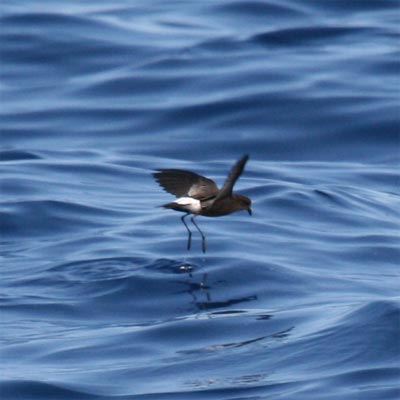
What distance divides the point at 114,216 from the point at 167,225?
732 millimetres

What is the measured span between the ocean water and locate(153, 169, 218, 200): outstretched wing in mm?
776

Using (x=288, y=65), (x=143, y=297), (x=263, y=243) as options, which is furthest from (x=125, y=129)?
(x=143, y=297)

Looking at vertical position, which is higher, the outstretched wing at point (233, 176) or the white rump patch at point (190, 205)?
the outstretched wing at point (233, 176)

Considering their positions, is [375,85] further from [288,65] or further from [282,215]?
[282,215]

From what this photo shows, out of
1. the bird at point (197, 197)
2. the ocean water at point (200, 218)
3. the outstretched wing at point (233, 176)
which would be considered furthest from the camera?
the bird at point (197, 197)

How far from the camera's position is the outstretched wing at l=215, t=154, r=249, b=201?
7.24 metres

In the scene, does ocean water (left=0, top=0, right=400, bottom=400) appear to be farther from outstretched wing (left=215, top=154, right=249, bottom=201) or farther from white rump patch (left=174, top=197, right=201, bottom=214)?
outstretched wing (left=215, top=154, right=249, bottom=201)

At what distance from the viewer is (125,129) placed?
16.9 meters

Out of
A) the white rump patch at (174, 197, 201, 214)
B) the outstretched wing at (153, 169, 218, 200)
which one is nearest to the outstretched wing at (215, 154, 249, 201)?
the white rump patch at (174, 197, 201, 214)

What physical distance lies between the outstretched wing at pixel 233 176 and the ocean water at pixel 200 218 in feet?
2.74

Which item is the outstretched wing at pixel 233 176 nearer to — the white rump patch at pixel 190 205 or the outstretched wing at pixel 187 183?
the white rump patch at pixel 190 205

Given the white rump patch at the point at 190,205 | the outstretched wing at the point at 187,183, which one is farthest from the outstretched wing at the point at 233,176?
the outstretched wing at the point at 187,183

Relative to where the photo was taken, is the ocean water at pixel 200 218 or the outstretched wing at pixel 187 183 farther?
the outstretched wing at pixel 187 183

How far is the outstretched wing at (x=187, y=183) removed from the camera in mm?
8875
